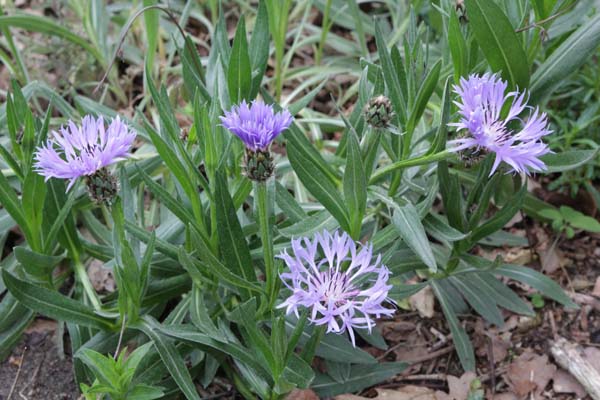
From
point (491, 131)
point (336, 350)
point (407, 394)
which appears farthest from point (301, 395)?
point (491, 131)

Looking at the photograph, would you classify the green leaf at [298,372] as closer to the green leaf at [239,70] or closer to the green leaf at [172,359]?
the green leaf at [172,359]

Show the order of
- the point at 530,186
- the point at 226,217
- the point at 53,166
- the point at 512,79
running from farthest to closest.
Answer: the point at 530,186, the point at 512,79, the point at 226,217, the point at 53,166

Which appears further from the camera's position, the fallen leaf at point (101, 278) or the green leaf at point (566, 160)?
the fallen leaf at point (101, 278)

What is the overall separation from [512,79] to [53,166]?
125cm

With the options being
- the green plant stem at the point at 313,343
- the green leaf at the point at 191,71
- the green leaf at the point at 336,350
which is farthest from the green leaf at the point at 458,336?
the green leaf at the point at 191,71

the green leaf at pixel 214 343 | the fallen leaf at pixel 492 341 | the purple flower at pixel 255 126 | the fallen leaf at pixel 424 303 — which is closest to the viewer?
the purple flower at pixel 255 126

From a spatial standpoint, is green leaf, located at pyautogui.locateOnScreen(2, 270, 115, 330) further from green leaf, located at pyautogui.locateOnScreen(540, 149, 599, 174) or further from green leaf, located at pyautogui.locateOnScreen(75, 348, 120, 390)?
green leaf, located at pyautogui.locateOnScreen(540, 149, 599, 174)

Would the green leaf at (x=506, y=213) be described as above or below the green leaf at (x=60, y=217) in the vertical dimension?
above

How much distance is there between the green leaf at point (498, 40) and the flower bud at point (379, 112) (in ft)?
1.39

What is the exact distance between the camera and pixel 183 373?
6.21 feet

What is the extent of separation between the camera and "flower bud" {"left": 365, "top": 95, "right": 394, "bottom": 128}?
65.1 inches

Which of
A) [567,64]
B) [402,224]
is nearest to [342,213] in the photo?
[402,224]

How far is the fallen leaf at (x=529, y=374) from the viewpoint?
226 cm

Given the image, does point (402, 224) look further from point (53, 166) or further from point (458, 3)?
point (53, 166)
